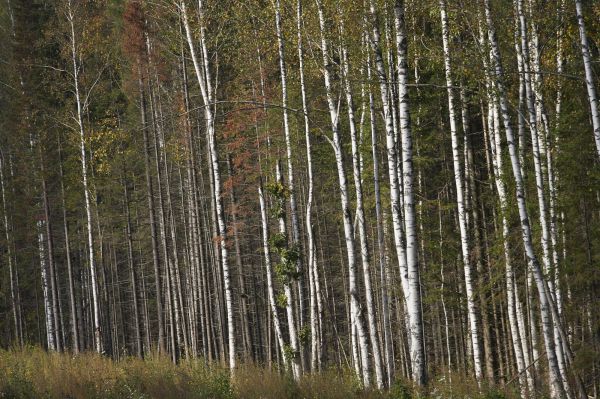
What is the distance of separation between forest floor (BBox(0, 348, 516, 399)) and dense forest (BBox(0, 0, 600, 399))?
653mm

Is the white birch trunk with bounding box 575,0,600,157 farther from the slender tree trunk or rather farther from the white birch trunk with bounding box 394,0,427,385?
the slender tree trunk

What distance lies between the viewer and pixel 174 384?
1075cm

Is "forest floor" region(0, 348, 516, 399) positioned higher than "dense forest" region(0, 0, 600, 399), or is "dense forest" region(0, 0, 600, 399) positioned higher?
"dense forest" region(0, 0, 600, 399)

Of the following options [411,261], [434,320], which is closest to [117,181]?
[434,320]

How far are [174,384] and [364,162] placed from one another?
36.0 ft

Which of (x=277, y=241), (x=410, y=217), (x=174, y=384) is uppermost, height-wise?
(x=410, y=217)

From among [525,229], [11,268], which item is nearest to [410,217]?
[525,229]

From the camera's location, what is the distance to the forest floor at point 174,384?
9.02 metres

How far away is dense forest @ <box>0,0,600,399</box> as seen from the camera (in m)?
11.1

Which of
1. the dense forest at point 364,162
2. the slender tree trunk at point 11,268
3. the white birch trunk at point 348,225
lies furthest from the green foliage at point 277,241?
the slender tree trunk at point 11,268

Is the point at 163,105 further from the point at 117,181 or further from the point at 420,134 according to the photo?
the point at 420,134

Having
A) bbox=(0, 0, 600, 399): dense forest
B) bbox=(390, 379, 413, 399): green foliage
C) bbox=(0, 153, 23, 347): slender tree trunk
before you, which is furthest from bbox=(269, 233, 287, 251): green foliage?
bbox=(0, 153, 23, 347): slender tree trunk

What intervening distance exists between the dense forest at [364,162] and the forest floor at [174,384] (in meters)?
0.65

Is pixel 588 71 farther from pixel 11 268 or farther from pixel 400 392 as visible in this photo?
pixel 11 268
